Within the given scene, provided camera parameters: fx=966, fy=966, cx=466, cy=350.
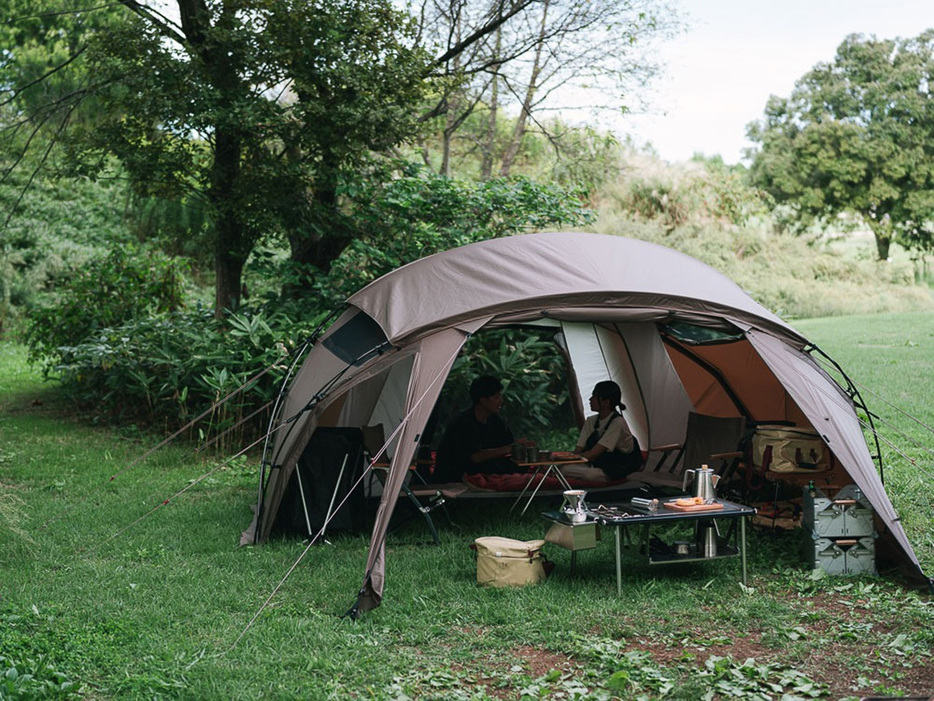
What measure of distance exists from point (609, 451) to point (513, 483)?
2.68 feet

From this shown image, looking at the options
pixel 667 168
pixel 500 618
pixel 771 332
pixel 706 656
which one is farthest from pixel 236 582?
pixel 667 168

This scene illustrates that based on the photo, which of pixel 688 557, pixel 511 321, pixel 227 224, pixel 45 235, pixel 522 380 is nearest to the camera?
pixel 688 557

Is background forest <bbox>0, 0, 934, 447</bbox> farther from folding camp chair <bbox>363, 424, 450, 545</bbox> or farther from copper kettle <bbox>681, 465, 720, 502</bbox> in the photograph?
copper kettle <bbox>681, 465, 720, 502</bbox>

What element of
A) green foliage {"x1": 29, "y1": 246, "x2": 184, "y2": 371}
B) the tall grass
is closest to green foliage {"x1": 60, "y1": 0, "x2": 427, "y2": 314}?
green foliage {"x1": 29, "y1": 246, "x2": 184, "y2": 371}

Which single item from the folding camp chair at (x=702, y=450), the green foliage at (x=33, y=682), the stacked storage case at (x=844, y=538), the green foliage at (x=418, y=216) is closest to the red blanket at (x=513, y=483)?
the folding camp chair at (x=702, y=450)

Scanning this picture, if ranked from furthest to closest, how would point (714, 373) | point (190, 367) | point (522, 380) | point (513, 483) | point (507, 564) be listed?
point (522, 380)
point (190, 367)
point (714, 373)
point (513, 483)
point (507, 564)

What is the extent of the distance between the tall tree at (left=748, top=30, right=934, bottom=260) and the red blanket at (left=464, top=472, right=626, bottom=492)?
67.2ft

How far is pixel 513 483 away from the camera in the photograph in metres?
6.93

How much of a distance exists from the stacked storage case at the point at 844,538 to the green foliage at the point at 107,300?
320 inches

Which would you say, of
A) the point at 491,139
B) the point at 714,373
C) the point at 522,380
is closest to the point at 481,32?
the point at 522,380

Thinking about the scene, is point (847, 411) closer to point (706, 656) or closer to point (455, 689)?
point (706, 656)

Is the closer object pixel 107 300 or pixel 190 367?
pixel 190 367

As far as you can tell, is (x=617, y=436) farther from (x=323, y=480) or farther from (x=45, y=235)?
(x=45, y=235)

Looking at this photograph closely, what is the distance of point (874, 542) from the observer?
554 centimetres
